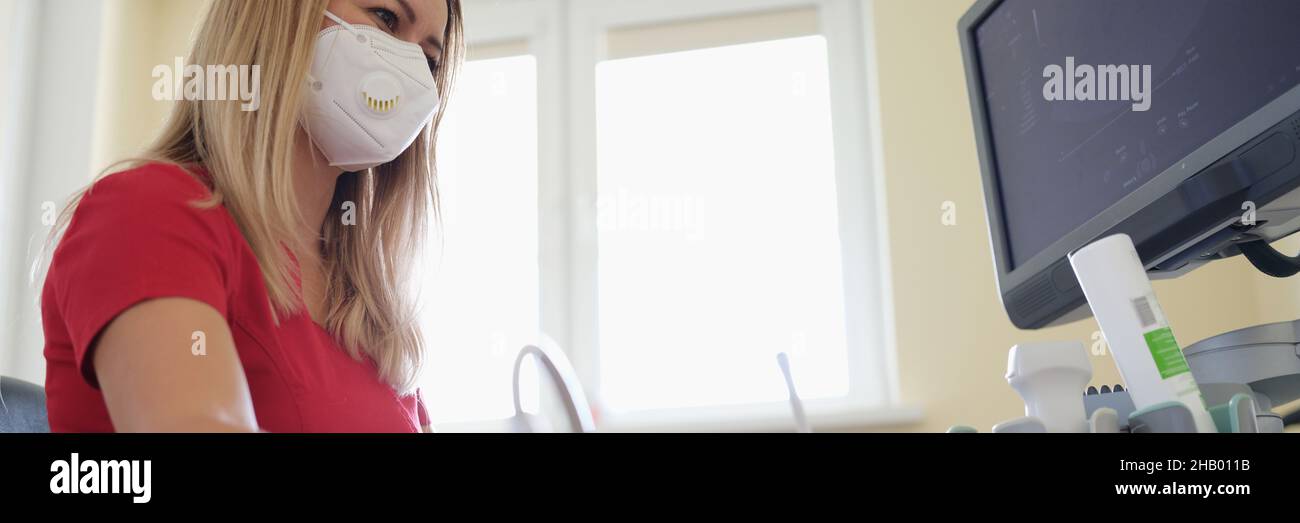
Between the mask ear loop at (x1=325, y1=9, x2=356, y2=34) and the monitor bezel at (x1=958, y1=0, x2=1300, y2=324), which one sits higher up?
the mask ear loop at (x1=325, y1=9, x2=356, y2=34)

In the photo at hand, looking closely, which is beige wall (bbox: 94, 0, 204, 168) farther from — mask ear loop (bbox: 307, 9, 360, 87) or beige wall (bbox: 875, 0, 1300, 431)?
mask ear loop (bbox: 307, 9, 360, 87)

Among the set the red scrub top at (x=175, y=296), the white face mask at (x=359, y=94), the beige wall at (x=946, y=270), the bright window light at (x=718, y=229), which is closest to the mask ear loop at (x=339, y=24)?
the white face mask at (x=359, y=94)

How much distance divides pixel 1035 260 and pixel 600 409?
209cm

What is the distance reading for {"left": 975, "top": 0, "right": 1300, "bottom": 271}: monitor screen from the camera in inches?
32.0

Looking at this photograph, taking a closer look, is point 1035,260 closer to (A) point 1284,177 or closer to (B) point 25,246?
(A) point 1284,177

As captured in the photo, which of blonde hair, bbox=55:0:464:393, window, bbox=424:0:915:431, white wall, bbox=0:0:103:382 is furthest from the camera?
white wall, bbox=0:0:103:382

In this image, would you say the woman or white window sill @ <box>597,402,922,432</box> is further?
white window sill @ <box>597,402,922,432</box>

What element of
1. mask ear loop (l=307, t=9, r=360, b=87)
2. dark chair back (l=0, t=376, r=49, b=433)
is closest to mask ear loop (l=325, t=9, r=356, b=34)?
mask ear loop (l=307, t=9, r=360, b=87)

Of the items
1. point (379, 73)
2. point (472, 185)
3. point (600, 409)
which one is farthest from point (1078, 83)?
point (472, 185)

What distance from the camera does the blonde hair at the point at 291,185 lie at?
851mm

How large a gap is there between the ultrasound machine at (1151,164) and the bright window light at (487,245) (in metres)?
2.10

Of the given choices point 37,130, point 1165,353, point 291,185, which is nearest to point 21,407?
point 291,185

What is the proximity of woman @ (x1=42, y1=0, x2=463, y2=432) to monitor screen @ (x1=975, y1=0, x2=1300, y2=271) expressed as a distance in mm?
570

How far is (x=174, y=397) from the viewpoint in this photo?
599 mm
